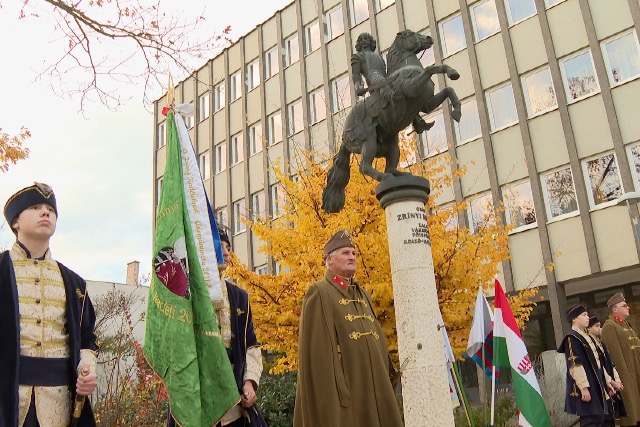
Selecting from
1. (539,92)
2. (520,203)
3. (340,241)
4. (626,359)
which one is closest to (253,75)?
(539,92)

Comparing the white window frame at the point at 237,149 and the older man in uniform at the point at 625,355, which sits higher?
the white window frame at the point at 237,149

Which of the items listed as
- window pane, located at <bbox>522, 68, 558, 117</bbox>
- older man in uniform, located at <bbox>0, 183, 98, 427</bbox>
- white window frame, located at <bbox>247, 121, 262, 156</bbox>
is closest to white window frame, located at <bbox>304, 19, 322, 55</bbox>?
white window frame, located at <bbox>247, 121, 262, 156</bbox>

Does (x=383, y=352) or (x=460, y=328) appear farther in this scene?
(x=460, y=328)

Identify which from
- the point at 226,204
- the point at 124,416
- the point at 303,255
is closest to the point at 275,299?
the point at 303,255

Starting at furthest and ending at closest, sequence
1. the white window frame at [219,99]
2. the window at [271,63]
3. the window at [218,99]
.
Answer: the window at [218,99], the white window frame at [219,99], the window at [271,63]

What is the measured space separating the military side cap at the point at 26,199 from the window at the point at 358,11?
2296cm

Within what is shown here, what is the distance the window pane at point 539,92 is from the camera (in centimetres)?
1955

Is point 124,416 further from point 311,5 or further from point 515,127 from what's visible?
point 311,5

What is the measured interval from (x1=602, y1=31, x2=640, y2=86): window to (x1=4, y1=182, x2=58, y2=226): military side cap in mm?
18168

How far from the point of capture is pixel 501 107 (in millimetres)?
20641

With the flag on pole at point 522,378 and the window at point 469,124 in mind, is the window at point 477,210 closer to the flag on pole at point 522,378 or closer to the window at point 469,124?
the window at point 469,124

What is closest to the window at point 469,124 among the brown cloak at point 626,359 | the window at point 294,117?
the window at point 294,117

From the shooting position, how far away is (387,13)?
2425 centimetres

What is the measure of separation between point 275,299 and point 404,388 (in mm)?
6330
